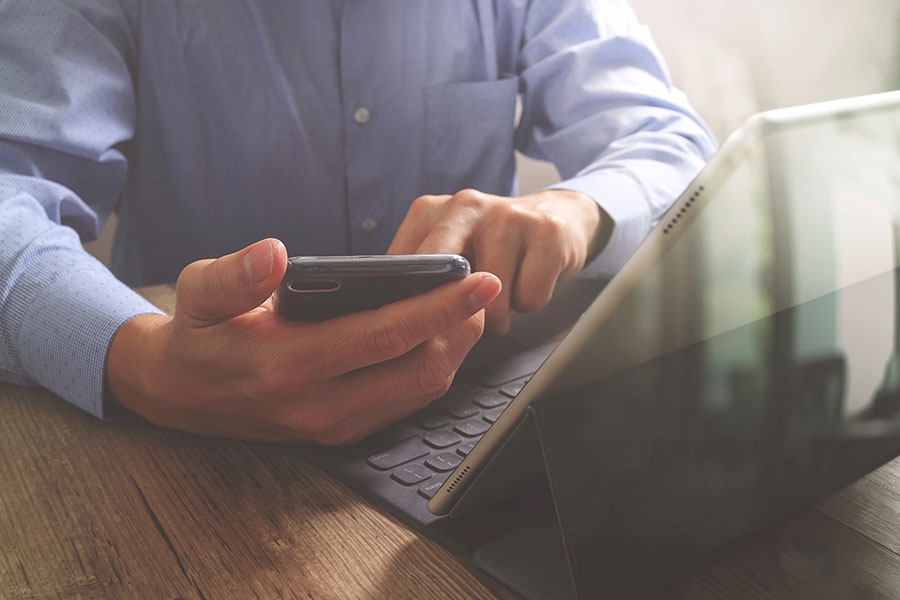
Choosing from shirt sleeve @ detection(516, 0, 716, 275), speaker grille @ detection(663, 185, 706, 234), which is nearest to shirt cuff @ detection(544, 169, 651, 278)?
shirt sleeve @ detection(516, 0, 716, 275)

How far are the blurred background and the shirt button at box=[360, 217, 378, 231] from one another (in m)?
0.74

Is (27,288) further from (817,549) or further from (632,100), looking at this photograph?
(632,100)

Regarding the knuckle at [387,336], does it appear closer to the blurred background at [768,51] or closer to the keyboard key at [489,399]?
the keyboard key at [489,399]

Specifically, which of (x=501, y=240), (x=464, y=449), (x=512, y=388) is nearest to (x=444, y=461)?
(x=464, y=449)

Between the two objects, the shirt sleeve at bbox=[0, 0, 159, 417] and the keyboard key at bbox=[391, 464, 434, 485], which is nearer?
the keyboard key at bbox=[391, 464, 434, 485]

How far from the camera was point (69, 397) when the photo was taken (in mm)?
552

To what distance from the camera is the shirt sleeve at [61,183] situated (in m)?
0.57

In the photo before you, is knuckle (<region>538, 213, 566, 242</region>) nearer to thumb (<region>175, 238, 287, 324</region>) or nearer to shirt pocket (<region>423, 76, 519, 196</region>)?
thumb (<region>175, 238, 287, 324</region>)

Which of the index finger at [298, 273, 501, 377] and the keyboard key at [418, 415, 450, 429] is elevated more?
the index finger at [298, 273, 501, 377]

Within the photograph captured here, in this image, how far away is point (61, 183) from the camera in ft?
2.81

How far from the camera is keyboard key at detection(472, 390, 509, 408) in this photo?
530mm

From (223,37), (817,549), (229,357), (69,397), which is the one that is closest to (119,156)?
(223,37)

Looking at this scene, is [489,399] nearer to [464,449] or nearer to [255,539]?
[464,449]

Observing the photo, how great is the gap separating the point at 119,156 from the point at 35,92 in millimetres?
141
